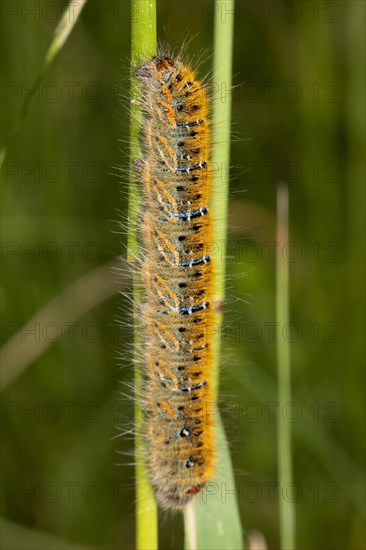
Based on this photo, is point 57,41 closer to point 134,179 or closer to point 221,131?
point 134,179

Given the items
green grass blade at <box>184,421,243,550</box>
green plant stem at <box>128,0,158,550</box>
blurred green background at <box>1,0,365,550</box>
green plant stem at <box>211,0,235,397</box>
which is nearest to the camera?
green plant stem at <box>128,0,158,550</box>

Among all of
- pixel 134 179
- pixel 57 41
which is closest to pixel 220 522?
pixel 134 179

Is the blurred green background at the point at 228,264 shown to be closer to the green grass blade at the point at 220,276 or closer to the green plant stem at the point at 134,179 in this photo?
the green grass blade at the point at 220,276

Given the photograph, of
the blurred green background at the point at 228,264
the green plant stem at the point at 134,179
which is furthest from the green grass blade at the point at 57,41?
the blurred green background at the point at 228,264

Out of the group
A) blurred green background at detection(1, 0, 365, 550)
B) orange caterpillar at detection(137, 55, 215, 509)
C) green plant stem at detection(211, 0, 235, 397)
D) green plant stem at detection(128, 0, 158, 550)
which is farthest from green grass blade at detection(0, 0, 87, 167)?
blurred green background at detection(1, 0, 365, 550)

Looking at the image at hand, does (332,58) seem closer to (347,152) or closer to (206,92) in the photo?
(347,152)

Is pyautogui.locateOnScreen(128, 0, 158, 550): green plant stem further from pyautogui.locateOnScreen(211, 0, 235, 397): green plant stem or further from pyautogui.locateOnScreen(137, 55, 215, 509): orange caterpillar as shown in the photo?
pyautogui.locateOnScreen(211, 0, 235, 397): green plant stem
